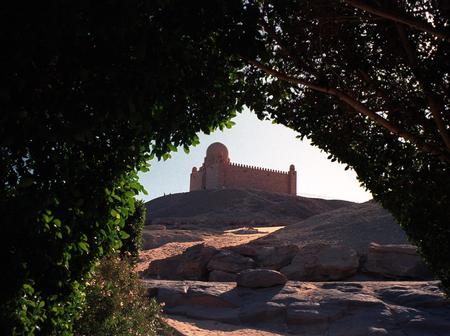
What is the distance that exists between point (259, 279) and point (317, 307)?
6.68ft

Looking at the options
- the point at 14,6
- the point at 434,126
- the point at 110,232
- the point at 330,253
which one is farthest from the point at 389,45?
the point at 330,253

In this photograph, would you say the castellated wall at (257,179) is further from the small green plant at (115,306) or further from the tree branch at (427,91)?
the tree branch at (427,91)

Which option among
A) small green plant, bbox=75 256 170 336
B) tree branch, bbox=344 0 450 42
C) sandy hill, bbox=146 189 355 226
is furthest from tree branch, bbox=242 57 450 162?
sandy hill, bbox=146 189 355 226

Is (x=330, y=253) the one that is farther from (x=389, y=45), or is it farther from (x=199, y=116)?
(x=199, y=116)

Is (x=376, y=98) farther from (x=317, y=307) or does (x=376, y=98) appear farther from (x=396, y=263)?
(x=396, y=263)

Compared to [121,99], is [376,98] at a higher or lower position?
higher

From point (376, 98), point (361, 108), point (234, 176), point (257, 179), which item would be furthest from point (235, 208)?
point (361, 108)

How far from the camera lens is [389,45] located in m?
5.46

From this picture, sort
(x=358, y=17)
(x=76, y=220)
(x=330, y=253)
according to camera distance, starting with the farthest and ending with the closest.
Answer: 1. (x=330, y=253)
2. (x=358, y=17)
3. (x=76, y=220)

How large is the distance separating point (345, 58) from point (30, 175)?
4.14 m

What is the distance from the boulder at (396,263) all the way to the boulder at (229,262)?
4.12 meters

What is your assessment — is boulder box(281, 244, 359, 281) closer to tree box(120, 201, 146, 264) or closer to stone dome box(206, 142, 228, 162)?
tree box(120, 201, 146, 264)

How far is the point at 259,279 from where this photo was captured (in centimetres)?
1218

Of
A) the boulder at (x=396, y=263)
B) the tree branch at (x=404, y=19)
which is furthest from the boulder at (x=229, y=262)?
the tree branch at (x=404, y=19)
